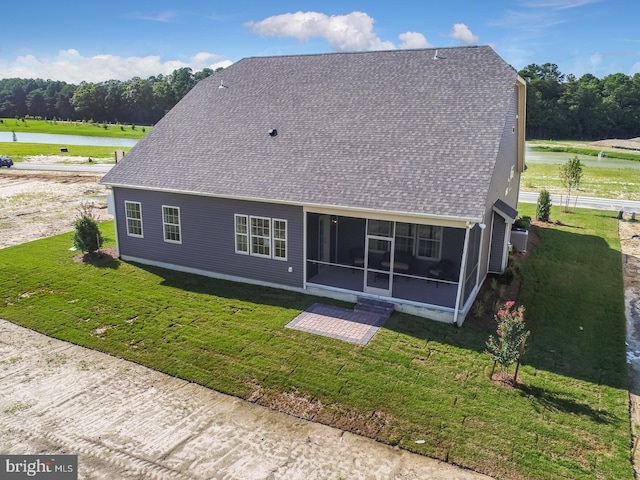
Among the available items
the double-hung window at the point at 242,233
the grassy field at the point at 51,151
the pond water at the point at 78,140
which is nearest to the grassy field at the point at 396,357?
the double-hung window at the point at 242,233

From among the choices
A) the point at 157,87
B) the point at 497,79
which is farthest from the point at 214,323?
the point at 157,87

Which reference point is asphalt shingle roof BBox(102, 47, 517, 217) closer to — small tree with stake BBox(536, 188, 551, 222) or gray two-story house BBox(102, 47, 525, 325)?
gray two-story house BBox(102, 47, 525, 325)

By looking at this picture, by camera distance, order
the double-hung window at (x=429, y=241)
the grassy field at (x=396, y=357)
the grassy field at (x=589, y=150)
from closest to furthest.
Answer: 1. the grassy field at (x=396, y=357)
2. the double-hung window at (x=429, y=241)
3. the grassy field at (x=589, y=150)

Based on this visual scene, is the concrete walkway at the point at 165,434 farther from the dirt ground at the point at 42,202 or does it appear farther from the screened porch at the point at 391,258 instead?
the dirt ground at the point at 42,202

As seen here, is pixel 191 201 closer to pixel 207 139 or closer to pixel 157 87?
pixel 207 139

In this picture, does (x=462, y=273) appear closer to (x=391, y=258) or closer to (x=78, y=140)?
(x=391, y=258)

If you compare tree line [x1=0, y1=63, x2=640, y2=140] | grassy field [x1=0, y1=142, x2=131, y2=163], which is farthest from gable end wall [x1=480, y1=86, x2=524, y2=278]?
tree line [x1=0, y1=63, x2=640, y2=140]

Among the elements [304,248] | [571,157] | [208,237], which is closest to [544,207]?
[304,248]
